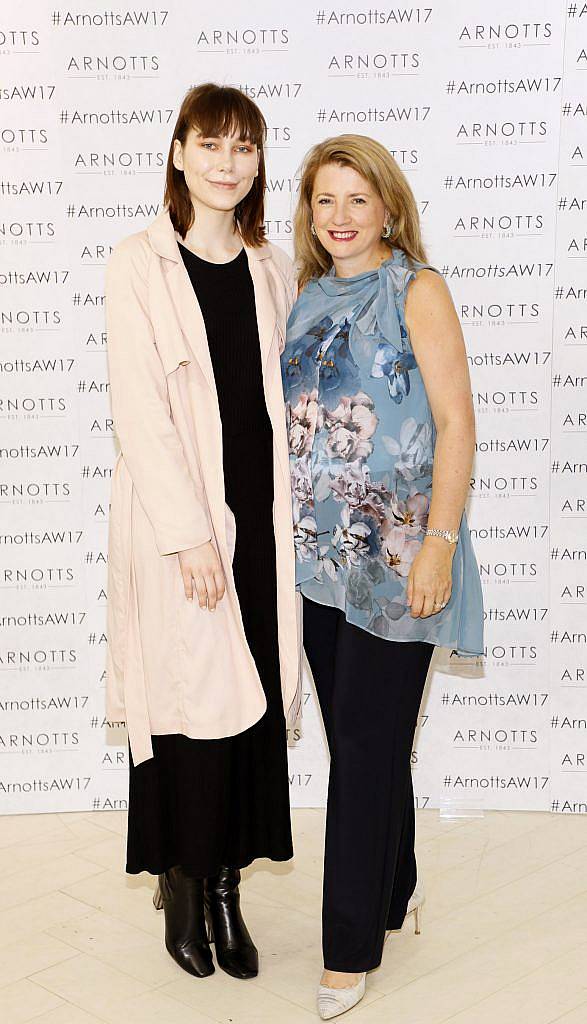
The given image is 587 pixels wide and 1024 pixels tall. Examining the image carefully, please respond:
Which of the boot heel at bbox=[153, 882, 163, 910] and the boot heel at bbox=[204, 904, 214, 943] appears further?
the boot heel at bbox=[153, 882, 163, 910]

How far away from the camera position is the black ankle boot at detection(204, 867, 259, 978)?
2561 millimetres

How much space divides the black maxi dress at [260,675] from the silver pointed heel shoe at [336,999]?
35 cm

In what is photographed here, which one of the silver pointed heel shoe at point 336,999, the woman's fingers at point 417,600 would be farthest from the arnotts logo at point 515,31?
the silver pointed heel shoe at point 336,999

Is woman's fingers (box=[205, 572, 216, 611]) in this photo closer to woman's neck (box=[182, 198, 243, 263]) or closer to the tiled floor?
woman's neck (box=[182, 198, 243, 263])

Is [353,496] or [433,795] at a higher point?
[353,496]

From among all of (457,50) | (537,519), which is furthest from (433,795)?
(457,50)

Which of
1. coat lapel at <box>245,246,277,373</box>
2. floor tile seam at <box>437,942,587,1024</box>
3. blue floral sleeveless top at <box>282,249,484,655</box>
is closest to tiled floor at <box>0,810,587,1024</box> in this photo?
floor tile seam at <box>437,942,587,1024</box>

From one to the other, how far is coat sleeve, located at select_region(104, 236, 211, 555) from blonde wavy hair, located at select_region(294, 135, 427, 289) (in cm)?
38

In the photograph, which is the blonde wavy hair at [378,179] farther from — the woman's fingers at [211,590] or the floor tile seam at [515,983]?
the floor tile seam at [515,983]

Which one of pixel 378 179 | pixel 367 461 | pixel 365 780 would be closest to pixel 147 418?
pixel 367 461

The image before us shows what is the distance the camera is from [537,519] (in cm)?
338

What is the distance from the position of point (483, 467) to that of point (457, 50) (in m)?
1.17

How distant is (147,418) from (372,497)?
0.48 metres

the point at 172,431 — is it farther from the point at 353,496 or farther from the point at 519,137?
the point at 519,137
